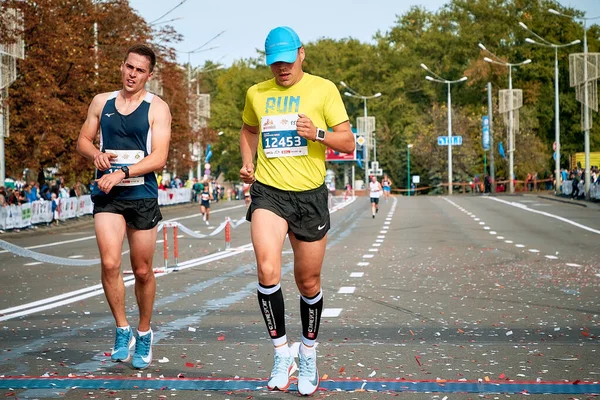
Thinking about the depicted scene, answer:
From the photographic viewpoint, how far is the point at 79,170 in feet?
139

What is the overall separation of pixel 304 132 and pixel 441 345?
8.58 feet

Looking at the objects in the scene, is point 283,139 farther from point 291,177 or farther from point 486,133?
point 486,133

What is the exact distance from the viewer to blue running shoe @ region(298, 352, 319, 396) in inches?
252

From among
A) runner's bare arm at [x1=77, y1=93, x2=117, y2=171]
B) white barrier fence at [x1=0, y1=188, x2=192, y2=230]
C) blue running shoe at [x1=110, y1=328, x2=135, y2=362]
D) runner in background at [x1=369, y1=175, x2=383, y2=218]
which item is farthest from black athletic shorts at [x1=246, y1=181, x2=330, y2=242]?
runner in background at [x1=369, y1=175, x2=383, y2=218]

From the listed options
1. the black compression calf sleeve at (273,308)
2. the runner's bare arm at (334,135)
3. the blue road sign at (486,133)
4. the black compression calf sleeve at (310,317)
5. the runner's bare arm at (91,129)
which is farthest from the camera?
the blue road sign at (486,133)

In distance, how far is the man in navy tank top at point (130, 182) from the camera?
7.42m

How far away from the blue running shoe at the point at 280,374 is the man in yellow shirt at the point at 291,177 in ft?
0.06

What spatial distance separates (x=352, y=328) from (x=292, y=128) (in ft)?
10.5

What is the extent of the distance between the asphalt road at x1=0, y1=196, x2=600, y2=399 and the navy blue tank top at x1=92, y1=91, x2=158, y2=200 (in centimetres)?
111

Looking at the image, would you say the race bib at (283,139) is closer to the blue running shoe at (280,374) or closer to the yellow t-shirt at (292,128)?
the yellow t-shirt at (292,128)

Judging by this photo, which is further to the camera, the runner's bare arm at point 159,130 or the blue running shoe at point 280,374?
the runner's bare arm at point 159,130

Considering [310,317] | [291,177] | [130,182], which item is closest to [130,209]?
[130,182]

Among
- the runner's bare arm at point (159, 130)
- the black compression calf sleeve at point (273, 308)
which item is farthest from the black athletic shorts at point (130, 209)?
the black compression calf sleeve at point (273, 308)

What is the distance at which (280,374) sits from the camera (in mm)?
6523
